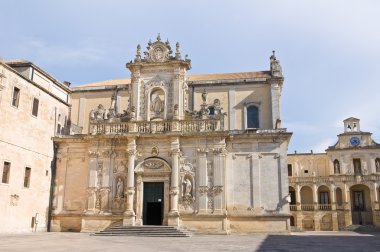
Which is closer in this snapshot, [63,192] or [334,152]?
[63,192]

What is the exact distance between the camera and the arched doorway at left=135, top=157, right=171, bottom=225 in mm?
29312

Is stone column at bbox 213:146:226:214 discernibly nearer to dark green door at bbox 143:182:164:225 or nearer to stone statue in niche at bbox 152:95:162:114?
dark green door at bbox 143:182:164:225

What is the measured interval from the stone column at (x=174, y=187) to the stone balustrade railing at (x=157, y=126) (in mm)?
1181

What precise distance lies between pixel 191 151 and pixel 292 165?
102ft

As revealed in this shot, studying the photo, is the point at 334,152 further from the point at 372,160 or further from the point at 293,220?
the point at 293,220

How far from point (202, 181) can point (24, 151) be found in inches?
490

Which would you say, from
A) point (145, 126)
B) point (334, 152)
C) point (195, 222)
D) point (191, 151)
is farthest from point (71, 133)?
point (334, 152)

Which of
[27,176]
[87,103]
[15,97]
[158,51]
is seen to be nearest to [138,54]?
[158,51]

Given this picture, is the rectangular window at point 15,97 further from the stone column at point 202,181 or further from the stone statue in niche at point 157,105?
the stone column at point 202,181

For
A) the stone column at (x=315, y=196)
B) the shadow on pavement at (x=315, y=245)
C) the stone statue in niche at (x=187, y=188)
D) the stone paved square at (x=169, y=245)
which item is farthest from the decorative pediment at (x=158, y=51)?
the stone column at (x=315, y=196)

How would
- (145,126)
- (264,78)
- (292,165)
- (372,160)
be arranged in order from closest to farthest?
(145,126) → (264,78) → (372,160) → (292,165)

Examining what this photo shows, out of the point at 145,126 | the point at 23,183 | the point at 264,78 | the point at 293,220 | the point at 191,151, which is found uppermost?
the point at 264,78

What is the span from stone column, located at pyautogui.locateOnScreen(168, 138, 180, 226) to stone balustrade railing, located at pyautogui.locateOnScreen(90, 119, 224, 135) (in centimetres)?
118

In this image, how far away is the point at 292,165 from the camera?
187ft
